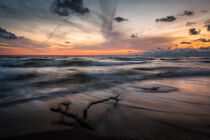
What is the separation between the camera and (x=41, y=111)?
2.44m

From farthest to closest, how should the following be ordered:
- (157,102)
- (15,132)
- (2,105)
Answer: (157,102) < (2,105) < (15,132)

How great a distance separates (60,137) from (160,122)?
1773 mm

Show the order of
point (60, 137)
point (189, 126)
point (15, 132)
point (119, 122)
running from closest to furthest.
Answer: point (60, 137) < point (15, 132) < point (189, 126) < point (119, 122)

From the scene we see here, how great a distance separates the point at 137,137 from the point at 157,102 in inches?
67.2

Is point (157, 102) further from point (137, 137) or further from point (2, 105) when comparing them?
point (2, 105)

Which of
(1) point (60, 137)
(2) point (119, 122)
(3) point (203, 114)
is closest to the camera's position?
(1) point (60, 137)

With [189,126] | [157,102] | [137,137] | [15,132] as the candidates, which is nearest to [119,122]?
[137,137]

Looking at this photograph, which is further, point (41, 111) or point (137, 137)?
point (41, 111)

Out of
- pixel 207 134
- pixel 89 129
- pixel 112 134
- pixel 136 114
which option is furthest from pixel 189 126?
pixel 89 129

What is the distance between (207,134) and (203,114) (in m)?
0.85

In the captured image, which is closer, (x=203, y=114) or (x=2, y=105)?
(x=203, y=114)

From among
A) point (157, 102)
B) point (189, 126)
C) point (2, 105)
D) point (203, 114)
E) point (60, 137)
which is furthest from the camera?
point (157, 102)

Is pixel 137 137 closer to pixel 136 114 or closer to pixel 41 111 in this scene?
pixel 136 114

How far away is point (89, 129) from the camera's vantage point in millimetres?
1713
